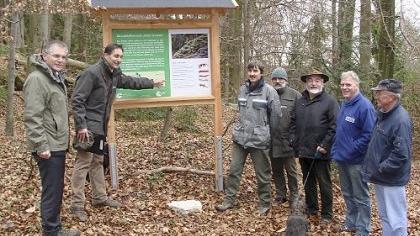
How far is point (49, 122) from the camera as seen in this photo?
15.7 feet

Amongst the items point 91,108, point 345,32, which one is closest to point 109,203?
point 91,108

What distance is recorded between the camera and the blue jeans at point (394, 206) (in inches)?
194

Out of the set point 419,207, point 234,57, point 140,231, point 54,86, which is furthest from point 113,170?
point 234,57

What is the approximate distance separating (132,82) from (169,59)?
0.77m

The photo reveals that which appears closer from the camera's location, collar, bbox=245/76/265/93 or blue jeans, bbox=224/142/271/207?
collar, bbox=245/76/265/93

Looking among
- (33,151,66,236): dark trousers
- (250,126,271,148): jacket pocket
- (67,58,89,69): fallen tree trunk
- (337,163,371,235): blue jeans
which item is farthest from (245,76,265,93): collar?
(67,58,89,69): fallen tree trunk

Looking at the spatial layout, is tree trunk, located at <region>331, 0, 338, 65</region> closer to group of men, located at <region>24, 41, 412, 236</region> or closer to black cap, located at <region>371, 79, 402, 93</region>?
group of men, located at <region>24, 41, 412, 236</region>

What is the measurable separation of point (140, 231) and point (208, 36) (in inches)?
119

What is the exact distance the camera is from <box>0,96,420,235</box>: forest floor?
5797mm

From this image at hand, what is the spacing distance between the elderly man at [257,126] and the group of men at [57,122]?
6.04 feet

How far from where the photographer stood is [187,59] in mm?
7094

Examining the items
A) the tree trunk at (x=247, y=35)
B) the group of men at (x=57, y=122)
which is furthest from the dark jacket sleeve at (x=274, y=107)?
the tree trunk at (x=247, y=35)

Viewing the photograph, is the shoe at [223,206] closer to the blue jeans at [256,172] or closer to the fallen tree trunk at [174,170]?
the blue jeans at [256,172]

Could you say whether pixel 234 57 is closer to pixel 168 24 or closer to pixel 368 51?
pixel 368 51
